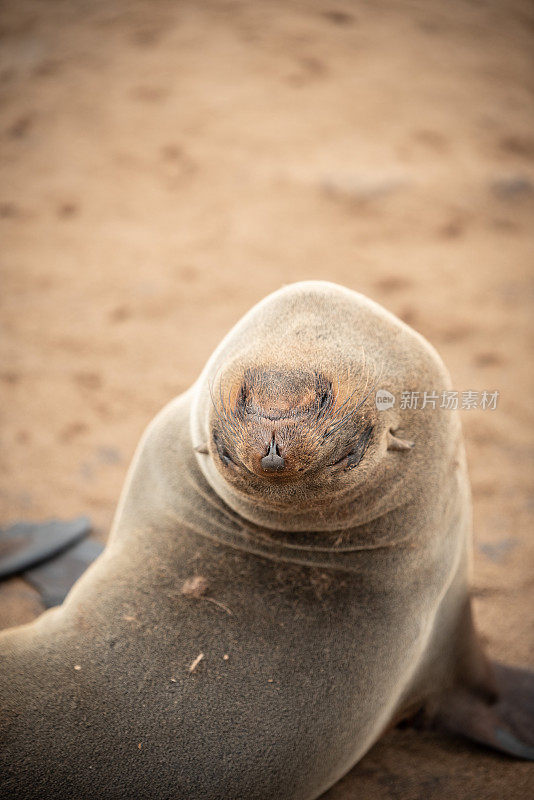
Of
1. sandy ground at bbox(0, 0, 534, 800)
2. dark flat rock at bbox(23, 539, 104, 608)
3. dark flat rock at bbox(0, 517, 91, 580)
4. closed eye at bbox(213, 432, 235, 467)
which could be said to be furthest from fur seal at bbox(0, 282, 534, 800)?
dark flat rock at bbox(0, 517, 91, 580)

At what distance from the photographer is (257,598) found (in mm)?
1563

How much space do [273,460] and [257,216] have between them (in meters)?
4.12

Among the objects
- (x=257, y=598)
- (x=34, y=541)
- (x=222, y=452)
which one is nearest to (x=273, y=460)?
(x=222, y=452)

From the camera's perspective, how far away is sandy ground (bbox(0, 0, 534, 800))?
323cm

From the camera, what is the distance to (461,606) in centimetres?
206

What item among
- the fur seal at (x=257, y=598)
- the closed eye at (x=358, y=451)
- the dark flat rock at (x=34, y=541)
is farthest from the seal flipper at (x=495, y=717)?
the dark flat rock at (x=34, y=541)

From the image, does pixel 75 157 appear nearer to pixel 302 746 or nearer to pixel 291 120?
pixel 291 120

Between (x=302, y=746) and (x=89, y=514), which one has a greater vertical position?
(x=302, y=746)

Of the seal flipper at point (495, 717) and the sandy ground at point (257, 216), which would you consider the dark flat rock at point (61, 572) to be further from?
the seal flipper at point (495, 717)

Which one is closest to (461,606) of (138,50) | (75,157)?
(75,157)

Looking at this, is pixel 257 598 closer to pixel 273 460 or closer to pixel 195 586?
pixel 195 586

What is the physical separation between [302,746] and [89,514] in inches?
75.4

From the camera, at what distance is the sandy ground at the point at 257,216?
323 centimetres

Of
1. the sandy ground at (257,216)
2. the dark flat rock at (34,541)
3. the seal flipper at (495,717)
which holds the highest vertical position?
the sandy ground at (257,216)
